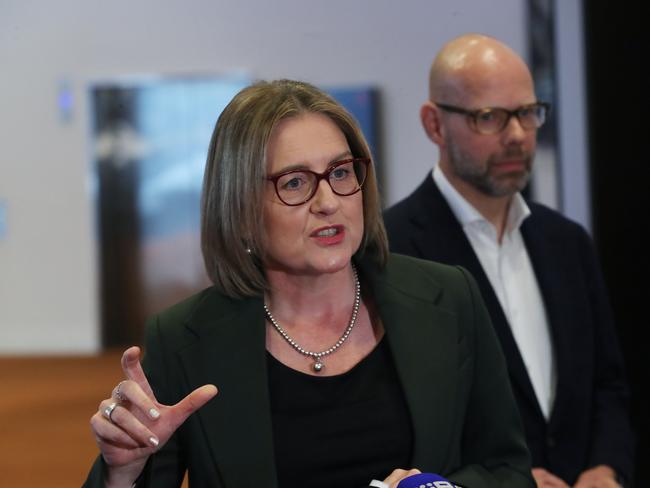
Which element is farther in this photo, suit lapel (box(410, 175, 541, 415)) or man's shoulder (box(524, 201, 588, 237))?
man's shoulder (box(524, 201, 588, 237))

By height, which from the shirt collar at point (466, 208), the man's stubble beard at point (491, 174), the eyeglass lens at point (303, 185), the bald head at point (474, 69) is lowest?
the shirt collar at point (466, 208)

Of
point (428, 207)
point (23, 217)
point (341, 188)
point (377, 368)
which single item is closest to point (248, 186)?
point (341, 188)

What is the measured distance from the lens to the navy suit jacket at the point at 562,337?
87.4 inches

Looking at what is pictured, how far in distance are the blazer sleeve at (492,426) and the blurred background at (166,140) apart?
971mm

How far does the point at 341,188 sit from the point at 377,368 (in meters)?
0.33

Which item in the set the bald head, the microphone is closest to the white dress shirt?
the bald head

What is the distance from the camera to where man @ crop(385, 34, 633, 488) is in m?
2.23

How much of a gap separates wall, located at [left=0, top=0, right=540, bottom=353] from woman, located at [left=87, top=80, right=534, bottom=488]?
0.69m

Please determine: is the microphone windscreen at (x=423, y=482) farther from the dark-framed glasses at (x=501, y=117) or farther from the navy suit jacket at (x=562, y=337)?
the dark-framed glasses at (x=501, y=117)

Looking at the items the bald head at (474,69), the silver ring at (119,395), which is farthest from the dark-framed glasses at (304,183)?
the bald head at (474,69)

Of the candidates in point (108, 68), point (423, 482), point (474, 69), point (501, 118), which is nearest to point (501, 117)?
point (501, 118)

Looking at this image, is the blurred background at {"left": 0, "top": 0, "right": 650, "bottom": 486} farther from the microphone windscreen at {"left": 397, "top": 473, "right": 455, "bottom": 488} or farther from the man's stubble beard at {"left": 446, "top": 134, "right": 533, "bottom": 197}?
the microphone windscreen at {"left": 397, "top": 473, "right": 455, "bottom": 488}

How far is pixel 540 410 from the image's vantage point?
220cm

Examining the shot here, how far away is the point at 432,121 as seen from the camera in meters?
2.40
